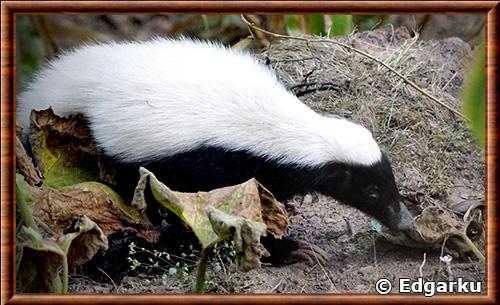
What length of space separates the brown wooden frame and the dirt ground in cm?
11

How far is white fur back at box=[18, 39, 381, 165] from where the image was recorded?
3.99 m

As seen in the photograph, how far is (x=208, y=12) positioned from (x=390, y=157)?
3.68 ft

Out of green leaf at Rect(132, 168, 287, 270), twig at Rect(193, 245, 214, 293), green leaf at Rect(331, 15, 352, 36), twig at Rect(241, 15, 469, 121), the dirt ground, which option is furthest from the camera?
green leaf at Rect(331, 15, 352, 36)

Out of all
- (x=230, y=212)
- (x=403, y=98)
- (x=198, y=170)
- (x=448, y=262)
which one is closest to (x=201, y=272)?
(x=230, y=212)

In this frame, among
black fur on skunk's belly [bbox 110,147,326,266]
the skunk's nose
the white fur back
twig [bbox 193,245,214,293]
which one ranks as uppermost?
the white fur back

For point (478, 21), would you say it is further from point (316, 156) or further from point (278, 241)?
point (278, 241)

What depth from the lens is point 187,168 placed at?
4.03 metres

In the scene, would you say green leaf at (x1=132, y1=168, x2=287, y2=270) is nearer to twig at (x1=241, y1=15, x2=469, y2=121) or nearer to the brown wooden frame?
the brown wooden frame

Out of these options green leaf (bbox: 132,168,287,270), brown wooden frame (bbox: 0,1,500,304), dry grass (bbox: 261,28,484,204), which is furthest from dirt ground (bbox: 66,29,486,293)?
green leaf (bbox: 132,168,287,270)

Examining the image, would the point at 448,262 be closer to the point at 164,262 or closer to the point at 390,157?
the point at 390,157

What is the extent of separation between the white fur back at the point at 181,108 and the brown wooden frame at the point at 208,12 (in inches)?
15.3

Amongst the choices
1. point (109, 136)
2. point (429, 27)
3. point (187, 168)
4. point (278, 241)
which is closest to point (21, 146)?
point (109, 136)

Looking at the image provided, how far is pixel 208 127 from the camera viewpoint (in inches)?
157

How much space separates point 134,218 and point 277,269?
636 millimetres
